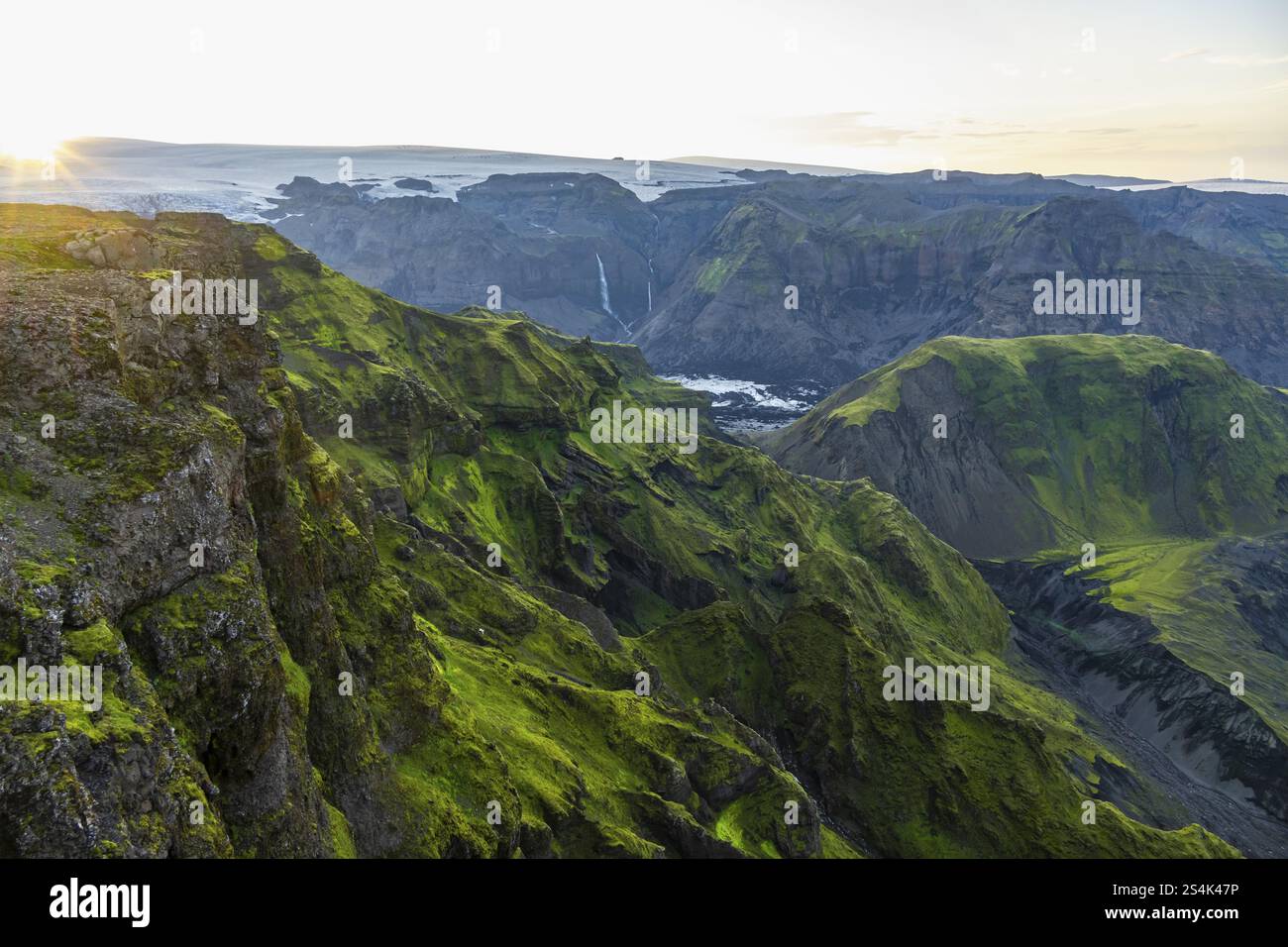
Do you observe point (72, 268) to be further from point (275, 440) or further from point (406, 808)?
point (406, 808)

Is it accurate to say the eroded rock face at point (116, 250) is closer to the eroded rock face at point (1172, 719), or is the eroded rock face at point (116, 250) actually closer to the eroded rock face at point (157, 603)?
the eroded rock face at point (157, 603)

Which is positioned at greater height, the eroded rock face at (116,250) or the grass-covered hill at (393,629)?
the eroded rock face at (116,250)

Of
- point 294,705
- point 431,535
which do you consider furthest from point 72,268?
point 431,535

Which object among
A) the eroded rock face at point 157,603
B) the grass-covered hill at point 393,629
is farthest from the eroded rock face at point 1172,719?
the eroded rock face at point 157,603

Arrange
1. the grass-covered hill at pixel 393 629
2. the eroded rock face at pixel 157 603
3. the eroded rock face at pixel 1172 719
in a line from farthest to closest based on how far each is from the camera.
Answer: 1. the eroded rock face at pixel 1172 719
2. the grass-covered hill at pixel 393 629
3. the eroded rock face at pixel 157 603

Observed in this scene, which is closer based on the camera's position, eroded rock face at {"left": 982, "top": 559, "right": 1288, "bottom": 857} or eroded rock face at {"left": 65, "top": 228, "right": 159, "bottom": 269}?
eroded rock face at {"left": 65, "top": 228, "right": 159, "bottom": 269}

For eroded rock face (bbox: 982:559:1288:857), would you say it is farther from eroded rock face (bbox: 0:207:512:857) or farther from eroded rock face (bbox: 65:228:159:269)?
eroded rock face (bbox: 65:228:159:269)

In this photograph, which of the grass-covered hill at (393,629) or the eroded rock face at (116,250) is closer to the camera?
the grass-covered hill at (393,629)

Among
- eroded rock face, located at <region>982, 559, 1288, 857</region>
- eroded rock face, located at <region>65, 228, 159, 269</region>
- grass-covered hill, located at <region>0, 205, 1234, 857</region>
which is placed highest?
eroded rock face, located at <region>65, 228, 159, 269</region>

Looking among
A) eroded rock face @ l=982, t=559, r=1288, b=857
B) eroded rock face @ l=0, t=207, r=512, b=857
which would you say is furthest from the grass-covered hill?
eroded rock face @ l=982, t=559, r=1288, b=857
